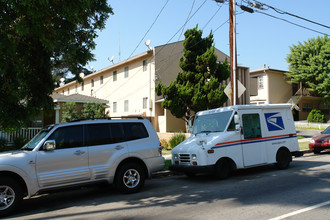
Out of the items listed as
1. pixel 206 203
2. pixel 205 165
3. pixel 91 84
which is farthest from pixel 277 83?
pixel 206 203

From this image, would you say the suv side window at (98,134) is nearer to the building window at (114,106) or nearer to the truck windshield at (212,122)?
the truck windshield at (212,122)

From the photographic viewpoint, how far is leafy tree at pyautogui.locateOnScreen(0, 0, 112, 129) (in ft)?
21.8

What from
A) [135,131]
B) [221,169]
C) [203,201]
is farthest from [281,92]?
[203,201]

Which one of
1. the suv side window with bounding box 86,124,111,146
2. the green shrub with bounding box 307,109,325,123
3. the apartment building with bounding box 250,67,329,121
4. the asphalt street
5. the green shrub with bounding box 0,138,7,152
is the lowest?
the asphalt street

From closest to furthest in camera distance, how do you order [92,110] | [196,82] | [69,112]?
[196,82]
[69,112]
[92,110]

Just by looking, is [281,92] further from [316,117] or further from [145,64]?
[145,64]

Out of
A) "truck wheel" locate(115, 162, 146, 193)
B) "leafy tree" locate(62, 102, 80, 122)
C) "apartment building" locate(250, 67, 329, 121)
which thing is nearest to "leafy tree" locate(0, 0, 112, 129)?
"truck wheel" locate(115, 162, 146, 193)

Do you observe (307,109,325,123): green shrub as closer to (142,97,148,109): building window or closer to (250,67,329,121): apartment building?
(250,67,329,121): apartment building

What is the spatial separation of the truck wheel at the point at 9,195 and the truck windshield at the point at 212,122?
600 cm

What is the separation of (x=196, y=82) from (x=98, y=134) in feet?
40.6

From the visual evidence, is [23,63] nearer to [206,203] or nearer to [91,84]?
[206,203]

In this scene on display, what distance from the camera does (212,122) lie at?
980 cm

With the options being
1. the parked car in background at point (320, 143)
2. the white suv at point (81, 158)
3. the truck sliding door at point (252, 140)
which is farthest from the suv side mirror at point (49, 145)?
the parked car in background at point (320, 143)

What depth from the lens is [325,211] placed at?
5.31 meters
